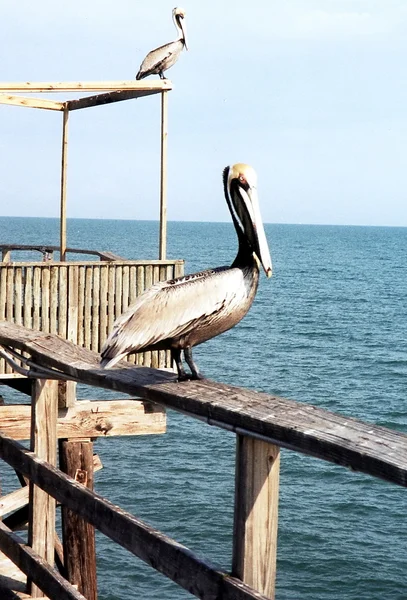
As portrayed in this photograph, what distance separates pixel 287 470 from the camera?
22.0 metres

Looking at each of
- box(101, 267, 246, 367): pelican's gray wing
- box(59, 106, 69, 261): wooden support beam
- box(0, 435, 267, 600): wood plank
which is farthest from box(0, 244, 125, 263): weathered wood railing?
box(101, 267, 246, 367): pelican's gray wing

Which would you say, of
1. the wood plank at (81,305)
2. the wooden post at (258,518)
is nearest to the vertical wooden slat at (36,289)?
the wood plank at (81,305)

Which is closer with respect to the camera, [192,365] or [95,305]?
[192,365]

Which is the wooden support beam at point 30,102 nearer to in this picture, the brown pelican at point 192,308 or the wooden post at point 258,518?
the brown pelican at point 192,308

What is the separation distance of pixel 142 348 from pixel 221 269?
1.55 feet

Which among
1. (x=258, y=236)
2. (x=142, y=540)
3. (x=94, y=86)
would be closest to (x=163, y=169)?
(x=94, y=86)

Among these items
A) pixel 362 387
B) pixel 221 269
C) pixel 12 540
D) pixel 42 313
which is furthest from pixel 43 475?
pixel 362 387

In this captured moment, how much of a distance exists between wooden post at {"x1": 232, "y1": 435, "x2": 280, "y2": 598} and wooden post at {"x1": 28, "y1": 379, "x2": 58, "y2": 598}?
6.44ft

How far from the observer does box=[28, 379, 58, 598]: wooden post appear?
481cm

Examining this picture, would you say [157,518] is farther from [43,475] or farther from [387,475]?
[387,475]

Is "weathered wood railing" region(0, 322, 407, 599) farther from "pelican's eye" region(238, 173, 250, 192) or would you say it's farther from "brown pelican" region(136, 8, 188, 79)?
"brown pelican" region(136, 8, 188, 79)

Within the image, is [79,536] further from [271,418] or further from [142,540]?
[271,418]

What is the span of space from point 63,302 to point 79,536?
8.42 feet

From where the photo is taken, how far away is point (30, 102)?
13344 mm
